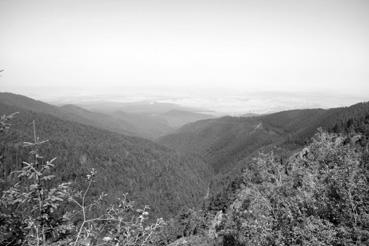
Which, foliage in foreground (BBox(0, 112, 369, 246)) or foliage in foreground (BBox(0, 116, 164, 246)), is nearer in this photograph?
foliage in foreground (BBox(0, 116, 164, 246))

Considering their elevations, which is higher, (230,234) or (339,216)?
(339,216)

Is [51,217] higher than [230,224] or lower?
higher

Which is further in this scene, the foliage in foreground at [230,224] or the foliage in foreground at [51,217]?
the foliage in foreground at [230,224]

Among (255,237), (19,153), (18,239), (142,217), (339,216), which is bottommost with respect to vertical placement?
(19,153)

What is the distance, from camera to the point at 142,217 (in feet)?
20.6

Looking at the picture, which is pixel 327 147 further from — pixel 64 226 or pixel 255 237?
pixel 64 226

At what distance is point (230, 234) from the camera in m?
25.5

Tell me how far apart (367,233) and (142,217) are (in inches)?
499

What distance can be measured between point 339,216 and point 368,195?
87.9 inches

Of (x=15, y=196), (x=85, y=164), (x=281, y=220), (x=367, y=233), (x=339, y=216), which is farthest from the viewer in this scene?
(x=85, y=164)

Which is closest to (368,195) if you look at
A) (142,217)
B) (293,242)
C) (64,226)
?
(293,242)

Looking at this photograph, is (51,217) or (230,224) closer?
(51,217)

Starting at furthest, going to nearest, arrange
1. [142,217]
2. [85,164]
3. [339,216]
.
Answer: [85,164] < [339,216] < [142,217]

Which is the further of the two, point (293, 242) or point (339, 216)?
point (339, 216)
